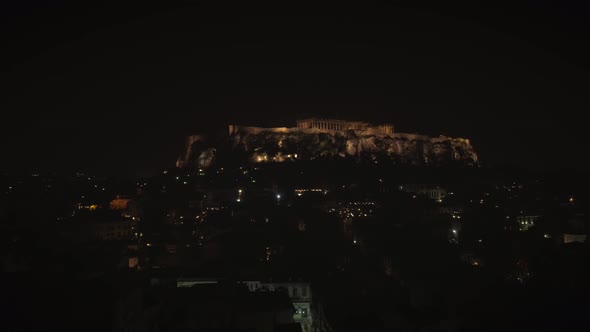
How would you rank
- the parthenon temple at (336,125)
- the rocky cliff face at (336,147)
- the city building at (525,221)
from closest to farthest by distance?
the city building at (525,221) → the rocky cliff face at (336,147) → the parthenon temple at (336,125)

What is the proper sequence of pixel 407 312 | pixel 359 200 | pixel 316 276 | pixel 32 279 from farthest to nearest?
pixel 359 200, pixel 316 276, pixel 32 279, pixel 407 312

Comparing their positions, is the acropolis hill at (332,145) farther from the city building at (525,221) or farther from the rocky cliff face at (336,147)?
the city building at (525,221)

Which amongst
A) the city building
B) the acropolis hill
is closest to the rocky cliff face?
the acropolis hill

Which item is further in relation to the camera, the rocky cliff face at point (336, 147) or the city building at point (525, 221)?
the rocky cliff face at point (336, 147)

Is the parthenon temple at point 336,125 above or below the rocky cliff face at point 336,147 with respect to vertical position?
above

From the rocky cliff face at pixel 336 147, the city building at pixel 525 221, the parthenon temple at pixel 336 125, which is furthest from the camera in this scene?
the parthenon temple at pixel 336 125

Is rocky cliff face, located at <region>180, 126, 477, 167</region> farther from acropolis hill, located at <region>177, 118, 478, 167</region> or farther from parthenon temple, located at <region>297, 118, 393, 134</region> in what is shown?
parthenon temple, located at <region>297, 118, 393, 134</region>

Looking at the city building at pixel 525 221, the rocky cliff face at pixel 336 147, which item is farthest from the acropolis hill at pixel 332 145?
the city building at pixel 525 221

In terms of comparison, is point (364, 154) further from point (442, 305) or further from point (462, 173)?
point (442, 305)

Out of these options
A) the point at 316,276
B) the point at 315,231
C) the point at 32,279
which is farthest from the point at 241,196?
the point at 32,279
